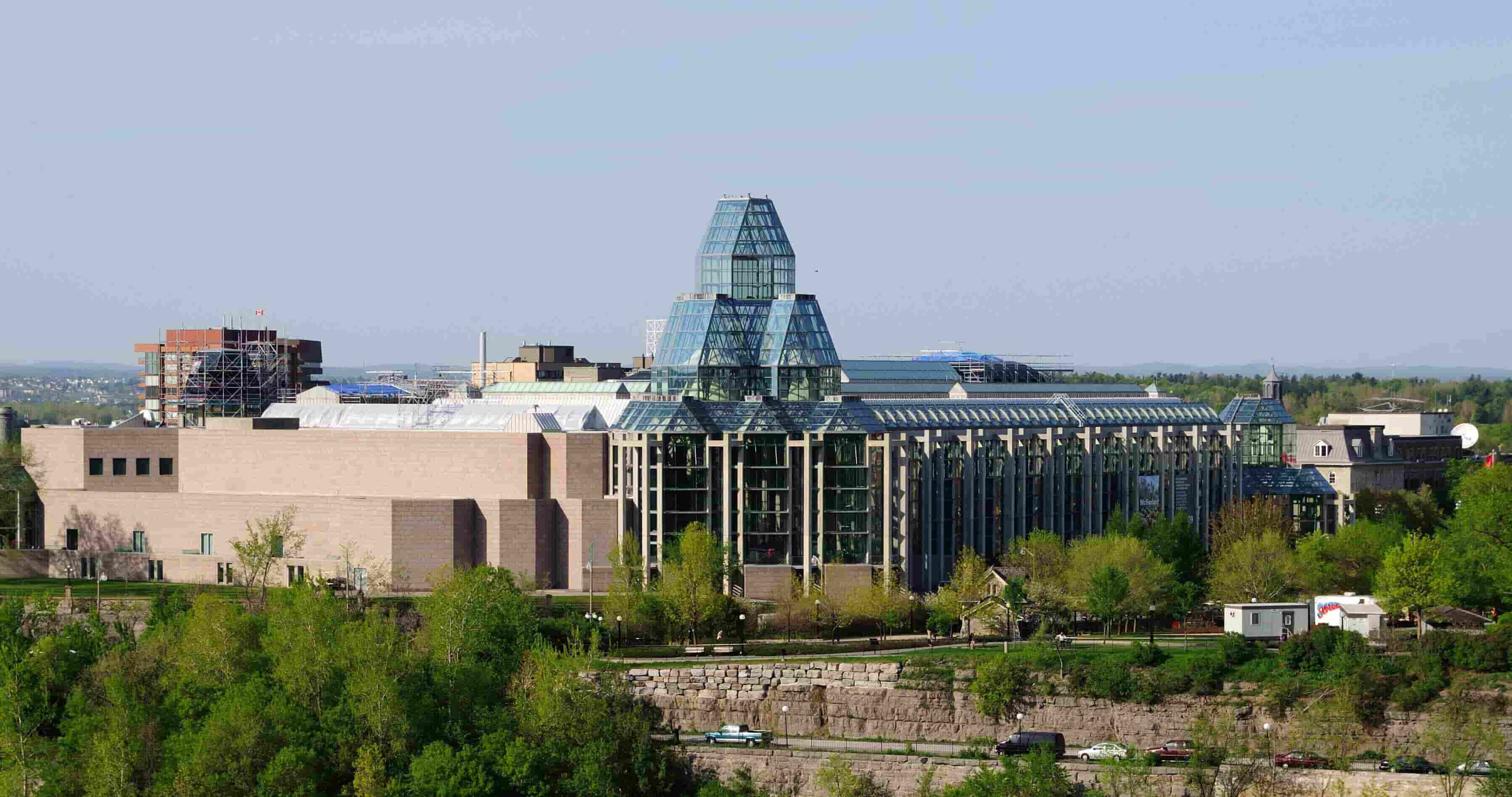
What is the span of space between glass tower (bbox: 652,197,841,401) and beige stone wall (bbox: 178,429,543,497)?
11.7 m

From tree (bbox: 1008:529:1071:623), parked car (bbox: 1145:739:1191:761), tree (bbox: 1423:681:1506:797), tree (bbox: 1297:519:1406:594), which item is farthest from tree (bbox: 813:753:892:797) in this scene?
tree (bbox: 1297:519:1406:594)

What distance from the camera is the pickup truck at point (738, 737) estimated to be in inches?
4407

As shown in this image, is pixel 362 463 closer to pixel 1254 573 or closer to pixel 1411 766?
pixel 1254 573

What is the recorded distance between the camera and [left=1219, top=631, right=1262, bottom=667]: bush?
115 metres

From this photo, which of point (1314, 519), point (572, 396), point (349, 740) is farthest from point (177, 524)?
point (1314, 519)

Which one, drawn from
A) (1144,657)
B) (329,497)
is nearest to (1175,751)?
(1144,657)

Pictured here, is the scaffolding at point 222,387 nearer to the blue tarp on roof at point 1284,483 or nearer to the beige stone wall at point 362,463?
the beige stone wall at point 362,463

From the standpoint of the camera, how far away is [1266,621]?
124 meters

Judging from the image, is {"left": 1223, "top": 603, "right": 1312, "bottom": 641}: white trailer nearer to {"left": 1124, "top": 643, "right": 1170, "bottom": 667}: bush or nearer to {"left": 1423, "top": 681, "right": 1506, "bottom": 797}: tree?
{"left": 1124, "top": 643, "right": 1170, "bottom": 667}: bush

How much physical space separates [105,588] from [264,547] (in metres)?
21.3

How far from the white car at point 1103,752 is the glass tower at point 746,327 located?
168 ft

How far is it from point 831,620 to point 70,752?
42.9 meters

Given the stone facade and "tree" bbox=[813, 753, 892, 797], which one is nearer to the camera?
"tree" bbox=[813, 753, 892, 797]

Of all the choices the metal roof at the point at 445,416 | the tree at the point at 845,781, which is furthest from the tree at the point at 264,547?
the tree at the point at 845,781
